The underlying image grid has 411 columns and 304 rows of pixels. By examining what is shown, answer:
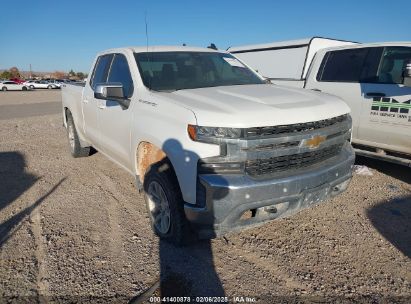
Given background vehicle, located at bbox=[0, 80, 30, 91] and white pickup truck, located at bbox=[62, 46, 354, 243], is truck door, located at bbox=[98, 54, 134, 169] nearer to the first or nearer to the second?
white pickup truck, located at bbox=[62, 46, 354, 243]

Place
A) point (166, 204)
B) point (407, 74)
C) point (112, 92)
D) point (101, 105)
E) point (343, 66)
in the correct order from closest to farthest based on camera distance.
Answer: point (166, 204) < point (112, 92) < point (407, 74) < point (101, 105) < point (343, 66)

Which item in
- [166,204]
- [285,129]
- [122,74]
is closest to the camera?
[285,129]

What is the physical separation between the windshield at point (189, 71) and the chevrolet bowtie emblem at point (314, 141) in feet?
4.61

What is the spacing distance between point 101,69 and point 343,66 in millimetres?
3904

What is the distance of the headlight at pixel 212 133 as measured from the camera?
2842mm

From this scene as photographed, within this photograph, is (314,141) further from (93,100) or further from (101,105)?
(93,100)

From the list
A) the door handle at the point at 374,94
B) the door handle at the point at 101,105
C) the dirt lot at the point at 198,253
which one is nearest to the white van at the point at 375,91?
the door handle at the point at 374,94

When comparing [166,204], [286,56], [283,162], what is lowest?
[166,204]

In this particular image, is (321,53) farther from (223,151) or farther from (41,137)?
(41,137)

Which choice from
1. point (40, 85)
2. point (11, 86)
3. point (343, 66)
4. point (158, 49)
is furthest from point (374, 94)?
point (40, 85)

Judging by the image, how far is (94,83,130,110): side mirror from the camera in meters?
3.77

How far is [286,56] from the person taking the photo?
24.7 feet

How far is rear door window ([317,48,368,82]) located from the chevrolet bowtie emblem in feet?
9.51

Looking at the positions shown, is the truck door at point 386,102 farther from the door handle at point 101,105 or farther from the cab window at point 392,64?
the door handle at point 101,105
